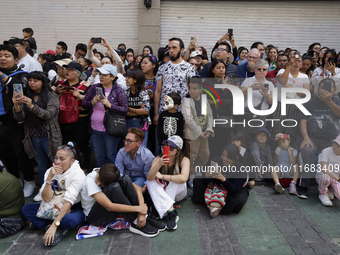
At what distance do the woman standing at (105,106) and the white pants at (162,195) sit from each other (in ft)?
3.50

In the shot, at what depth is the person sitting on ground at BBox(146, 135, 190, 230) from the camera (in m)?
3.59

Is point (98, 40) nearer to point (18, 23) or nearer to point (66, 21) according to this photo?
point (66, 21)

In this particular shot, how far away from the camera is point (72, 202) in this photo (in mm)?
→ 3252

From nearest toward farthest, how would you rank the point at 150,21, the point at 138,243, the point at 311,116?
the point at 138,243 < the point at 311,116 < the point at 150,21

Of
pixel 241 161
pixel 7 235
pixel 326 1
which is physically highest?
pixel 326 1

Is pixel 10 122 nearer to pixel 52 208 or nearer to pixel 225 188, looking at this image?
pixel 52 208

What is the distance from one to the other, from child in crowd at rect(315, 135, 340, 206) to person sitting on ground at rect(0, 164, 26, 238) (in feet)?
14.4

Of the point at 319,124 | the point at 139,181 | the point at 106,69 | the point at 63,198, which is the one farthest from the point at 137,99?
the point at 319,124

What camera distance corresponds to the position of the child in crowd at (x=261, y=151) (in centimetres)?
485

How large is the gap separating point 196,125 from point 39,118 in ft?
7.97

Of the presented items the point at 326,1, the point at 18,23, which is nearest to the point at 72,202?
the point at 18,23

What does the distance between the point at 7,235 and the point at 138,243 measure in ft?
5.30

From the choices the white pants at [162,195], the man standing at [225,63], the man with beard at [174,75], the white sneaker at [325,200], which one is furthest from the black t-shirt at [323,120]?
the white pants at [162,195]

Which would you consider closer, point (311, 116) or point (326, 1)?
point (311, 116)
